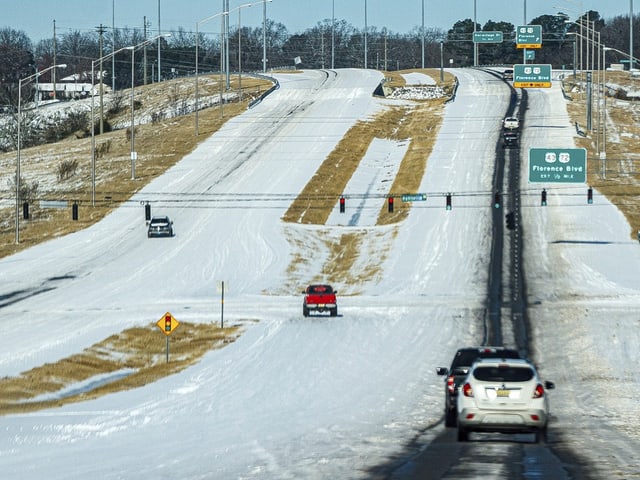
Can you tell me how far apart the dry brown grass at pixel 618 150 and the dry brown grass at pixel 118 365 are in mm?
41228

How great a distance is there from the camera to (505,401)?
22484 mm

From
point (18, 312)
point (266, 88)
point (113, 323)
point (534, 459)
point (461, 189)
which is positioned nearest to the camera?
point (534, 459)

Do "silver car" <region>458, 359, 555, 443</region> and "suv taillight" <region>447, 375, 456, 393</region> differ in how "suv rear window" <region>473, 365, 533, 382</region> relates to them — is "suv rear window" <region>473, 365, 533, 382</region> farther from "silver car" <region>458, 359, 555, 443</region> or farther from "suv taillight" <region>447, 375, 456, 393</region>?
"suv taillight" <region>447, 375, 456, 393</region>

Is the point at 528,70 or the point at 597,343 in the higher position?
the point at 528,70

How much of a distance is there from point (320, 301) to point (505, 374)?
3014 cm

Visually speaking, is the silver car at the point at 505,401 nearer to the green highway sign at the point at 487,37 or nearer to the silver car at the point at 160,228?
the silver car at the point at 160,228

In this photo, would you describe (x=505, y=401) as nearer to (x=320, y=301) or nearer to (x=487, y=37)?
(x=320, y=301)

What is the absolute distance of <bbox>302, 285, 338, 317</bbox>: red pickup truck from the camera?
2071 inches

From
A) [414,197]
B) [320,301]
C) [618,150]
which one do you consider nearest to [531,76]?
[618,150]

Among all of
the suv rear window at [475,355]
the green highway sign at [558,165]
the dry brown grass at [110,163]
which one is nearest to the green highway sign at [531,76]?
the dry brown grass at [110,163]

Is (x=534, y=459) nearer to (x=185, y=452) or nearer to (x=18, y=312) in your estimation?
(x=185, y=452)

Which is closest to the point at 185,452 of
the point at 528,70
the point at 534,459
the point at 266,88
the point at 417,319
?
the point at 534,459

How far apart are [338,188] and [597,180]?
2088cm

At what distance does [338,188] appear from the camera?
100m
